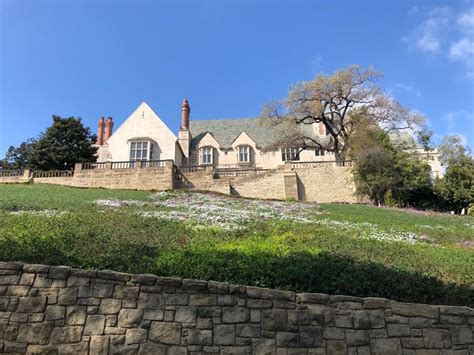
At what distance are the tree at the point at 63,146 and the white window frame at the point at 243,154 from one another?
15439mm

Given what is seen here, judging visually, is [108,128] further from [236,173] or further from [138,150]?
[236,173]

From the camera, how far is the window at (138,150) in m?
41.5

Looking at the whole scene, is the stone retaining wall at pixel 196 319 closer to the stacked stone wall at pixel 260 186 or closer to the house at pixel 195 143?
the stacked stone wall at pixel 260 186

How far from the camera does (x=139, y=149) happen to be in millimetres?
41844

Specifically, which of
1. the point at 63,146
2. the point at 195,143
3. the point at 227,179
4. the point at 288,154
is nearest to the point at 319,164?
the point at 227,179

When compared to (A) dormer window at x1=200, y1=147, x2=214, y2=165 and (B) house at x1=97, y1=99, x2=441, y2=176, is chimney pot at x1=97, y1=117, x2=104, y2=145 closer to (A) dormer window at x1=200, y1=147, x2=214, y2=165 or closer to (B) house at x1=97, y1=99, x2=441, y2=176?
(B) house at x1=97, y1=99, x2=441, y2=176

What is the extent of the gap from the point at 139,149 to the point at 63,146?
7.39 meters

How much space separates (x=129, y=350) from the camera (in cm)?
693

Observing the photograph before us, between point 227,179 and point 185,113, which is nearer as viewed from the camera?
point 227,179

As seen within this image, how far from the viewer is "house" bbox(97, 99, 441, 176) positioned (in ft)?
138

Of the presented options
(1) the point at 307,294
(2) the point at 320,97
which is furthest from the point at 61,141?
(1) the point at 307,294

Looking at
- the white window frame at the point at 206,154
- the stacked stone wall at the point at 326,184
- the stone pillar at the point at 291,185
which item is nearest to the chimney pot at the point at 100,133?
the white window frame at the point at 206,154

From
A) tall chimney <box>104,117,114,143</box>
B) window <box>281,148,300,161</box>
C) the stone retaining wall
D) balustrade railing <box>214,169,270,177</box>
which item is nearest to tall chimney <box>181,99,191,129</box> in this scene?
tall chimney <box>104,117,114,143</box>

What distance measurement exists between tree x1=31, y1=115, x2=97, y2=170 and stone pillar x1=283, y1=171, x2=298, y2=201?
19.0 meters
